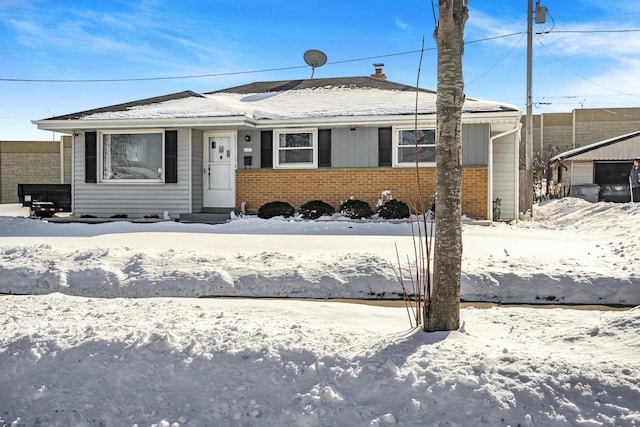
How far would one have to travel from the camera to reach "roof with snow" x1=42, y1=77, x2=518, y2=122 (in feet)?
50.9

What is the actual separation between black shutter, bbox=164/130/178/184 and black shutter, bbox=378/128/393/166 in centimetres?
585

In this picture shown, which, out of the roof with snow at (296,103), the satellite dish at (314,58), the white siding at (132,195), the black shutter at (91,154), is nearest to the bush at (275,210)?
the white siding at (132,195)

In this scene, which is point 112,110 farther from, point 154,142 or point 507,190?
point 507,190

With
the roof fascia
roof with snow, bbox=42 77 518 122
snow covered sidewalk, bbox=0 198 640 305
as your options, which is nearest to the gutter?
the roof fascia

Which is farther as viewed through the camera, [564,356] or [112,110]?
[112,110]

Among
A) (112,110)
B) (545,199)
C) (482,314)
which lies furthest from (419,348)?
(545,199)

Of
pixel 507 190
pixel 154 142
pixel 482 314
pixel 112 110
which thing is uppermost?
pixel 112 110

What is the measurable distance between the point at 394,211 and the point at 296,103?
5.69 m

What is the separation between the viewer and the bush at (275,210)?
15109mm

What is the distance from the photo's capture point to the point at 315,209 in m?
15.0

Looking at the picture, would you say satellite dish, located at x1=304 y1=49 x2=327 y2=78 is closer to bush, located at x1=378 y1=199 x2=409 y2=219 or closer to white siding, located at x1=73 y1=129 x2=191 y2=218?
white siding, located at x1=73 y1=129 x2=191 y2=218

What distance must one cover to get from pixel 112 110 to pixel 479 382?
16.6 metres

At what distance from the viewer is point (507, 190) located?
17141mm

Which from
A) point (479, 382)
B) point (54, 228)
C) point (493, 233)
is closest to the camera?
point (479, 382)
